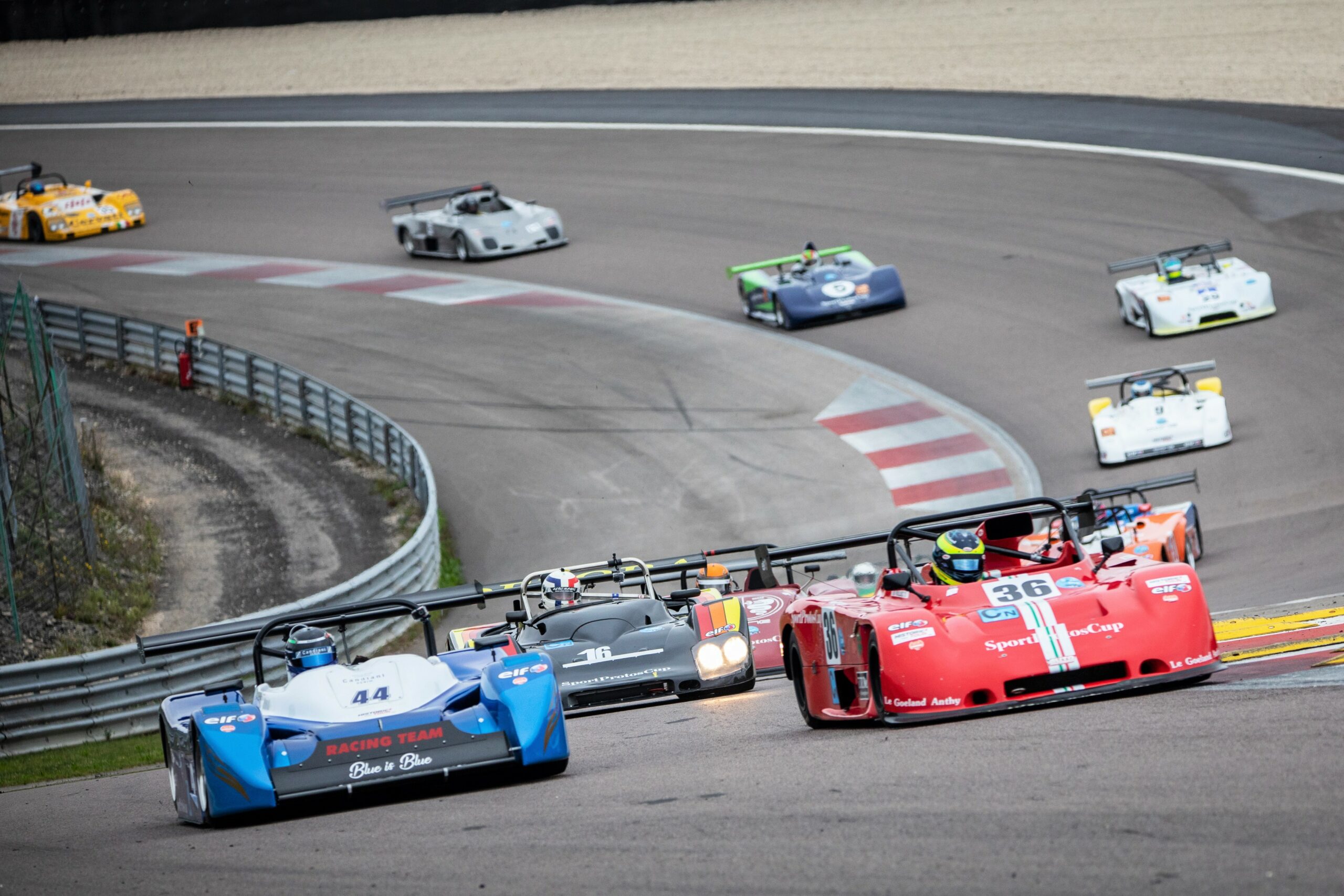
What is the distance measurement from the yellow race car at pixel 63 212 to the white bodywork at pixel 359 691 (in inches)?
1379

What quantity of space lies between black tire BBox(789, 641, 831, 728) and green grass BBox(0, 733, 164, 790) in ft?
22.1

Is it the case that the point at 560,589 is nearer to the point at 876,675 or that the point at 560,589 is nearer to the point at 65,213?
the point at 876,675

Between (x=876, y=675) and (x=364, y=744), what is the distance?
2.91 metres

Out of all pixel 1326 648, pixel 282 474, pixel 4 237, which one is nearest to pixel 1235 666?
pixel 1326 648

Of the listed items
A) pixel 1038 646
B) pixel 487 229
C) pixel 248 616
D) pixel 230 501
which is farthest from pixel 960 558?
pixel 487 229

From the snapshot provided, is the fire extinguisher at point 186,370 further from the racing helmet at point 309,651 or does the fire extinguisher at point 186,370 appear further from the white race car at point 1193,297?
the racing helmet at point 309,651

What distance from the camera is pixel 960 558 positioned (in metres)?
10.7

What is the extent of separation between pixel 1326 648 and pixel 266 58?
162 ft

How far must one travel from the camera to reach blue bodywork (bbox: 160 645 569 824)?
9281 mm

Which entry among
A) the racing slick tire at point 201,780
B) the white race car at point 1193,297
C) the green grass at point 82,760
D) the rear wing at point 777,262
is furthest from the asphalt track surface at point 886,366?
the green grass at point 82,760

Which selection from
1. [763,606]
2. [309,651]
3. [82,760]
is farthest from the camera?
[82,760]

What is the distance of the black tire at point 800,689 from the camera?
11.0m

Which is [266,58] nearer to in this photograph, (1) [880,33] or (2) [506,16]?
(2) [506,16]

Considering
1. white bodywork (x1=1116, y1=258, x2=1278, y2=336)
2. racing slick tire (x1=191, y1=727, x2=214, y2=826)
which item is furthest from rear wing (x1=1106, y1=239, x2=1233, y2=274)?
racing slick tire (x1=191, y1=727, x2=214, y2=826)
